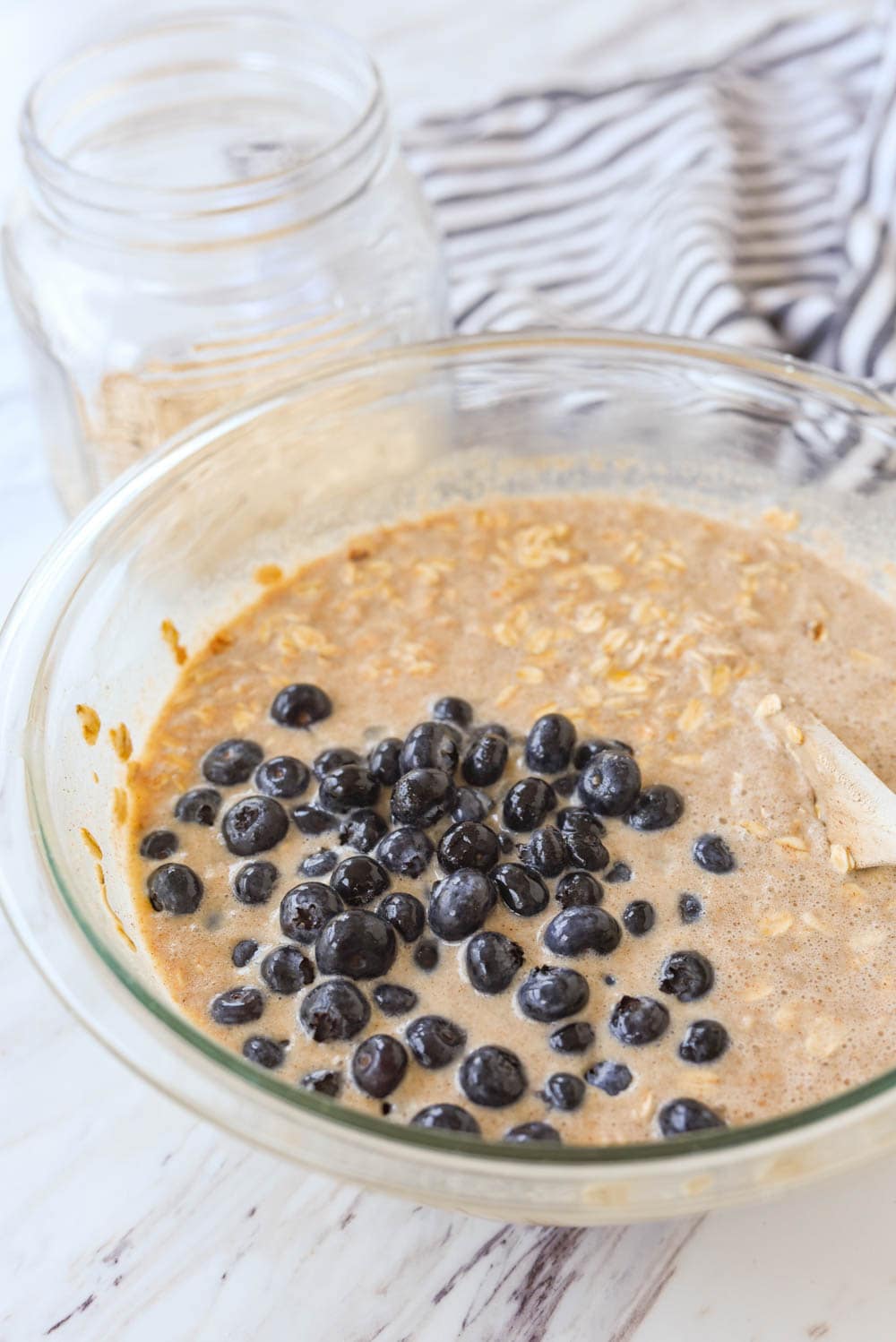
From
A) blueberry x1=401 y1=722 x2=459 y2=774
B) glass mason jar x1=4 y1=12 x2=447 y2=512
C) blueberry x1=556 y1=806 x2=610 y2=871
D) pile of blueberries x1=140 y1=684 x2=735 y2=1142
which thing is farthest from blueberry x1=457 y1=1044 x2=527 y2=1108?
glass mason jar x1=4 y1=12 x2=447 y2=512

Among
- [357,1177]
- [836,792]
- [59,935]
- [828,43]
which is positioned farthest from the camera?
[828,43]

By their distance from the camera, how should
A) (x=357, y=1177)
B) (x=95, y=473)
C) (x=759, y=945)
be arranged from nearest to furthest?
(x=357, y=1177)
(x=759, y=945)
(x=95, y=473)

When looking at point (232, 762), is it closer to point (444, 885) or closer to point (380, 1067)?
point (444, 885)

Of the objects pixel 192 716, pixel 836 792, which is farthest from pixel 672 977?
pixel 192 716

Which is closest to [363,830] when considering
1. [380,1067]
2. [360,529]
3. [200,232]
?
[380,1067]

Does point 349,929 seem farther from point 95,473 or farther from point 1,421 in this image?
point 1,421

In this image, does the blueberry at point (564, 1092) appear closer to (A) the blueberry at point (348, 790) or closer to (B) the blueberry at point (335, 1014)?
(B) the blueberry at point (335, 1014)
